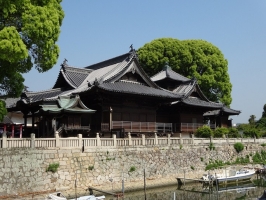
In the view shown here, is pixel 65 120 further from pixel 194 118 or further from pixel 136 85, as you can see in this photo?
pixel 194 118

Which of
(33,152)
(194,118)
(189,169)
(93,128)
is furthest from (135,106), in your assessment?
(33,152)

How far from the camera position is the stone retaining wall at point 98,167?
63.8 ft

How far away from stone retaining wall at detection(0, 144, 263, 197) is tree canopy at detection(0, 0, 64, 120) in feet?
10.4

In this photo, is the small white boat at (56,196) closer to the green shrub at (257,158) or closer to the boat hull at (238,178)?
the boat hull at (238,178)

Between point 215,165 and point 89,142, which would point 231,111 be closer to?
point 215,165

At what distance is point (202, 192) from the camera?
24438 mm

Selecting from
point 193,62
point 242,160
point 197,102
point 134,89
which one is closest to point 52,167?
point 134,89

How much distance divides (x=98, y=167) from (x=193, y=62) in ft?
101

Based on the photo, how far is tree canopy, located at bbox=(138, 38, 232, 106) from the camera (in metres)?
49.1

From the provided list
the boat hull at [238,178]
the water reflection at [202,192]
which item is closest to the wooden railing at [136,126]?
the water reflection at [202,192]

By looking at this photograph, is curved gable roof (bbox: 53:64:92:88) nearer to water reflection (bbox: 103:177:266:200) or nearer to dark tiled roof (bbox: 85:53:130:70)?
dark tiled roof (bbox: 85:53:130:70)

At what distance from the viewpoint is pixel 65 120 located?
2484 centimetres

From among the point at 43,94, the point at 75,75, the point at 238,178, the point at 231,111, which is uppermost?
the point at 75,75

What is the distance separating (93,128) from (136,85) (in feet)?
19.5
